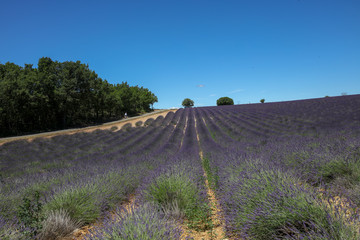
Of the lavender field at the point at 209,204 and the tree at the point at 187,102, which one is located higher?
the tree at the point at 187,102

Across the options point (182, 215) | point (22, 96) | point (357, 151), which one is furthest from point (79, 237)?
point (22, 96)

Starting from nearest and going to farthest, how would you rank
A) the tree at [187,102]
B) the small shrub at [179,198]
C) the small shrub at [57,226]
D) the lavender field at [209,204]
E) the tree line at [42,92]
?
the lavender field at [209,204], the small shrub at [57,226], the small shrub at [179,198], the tree line at [42,92], the tree at [187,102]

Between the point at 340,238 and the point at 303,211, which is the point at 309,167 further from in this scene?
the point at 340,238

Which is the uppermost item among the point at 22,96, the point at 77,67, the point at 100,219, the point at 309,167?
the point at 77,67

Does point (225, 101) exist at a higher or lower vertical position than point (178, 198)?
higher

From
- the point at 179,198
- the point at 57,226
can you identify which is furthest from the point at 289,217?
the point at 57,226

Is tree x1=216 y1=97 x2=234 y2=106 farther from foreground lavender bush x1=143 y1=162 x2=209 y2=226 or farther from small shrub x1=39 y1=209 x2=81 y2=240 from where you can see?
small shrub x1=39 y1=209 x2=81 y2=240

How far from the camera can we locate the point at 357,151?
3717 millimetres

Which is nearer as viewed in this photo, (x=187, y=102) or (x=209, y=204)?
(x=209, y=204)

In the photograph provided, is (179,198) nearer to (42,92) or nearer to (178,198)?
(178,198)

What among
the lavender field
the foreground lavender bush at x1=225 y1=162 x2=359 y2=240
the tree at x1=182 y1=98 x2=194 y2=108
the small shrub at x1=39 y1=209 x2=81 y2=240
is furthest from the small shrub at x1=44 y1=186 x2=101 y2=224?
the tree at x1=182 y1=98 x2=194 y2=108

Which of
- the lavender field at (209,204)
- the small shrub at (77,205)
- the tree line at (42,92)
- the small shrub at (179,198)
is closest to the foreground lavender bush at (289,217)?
the lavender field at (209,204)

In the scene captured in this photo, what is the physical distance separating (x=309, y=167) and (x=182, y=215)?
9.59 feet

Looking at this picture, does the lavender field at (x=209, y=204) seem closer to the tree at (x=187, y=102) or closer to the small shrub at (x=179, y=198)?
the small shrub at (x=179, y=198)
